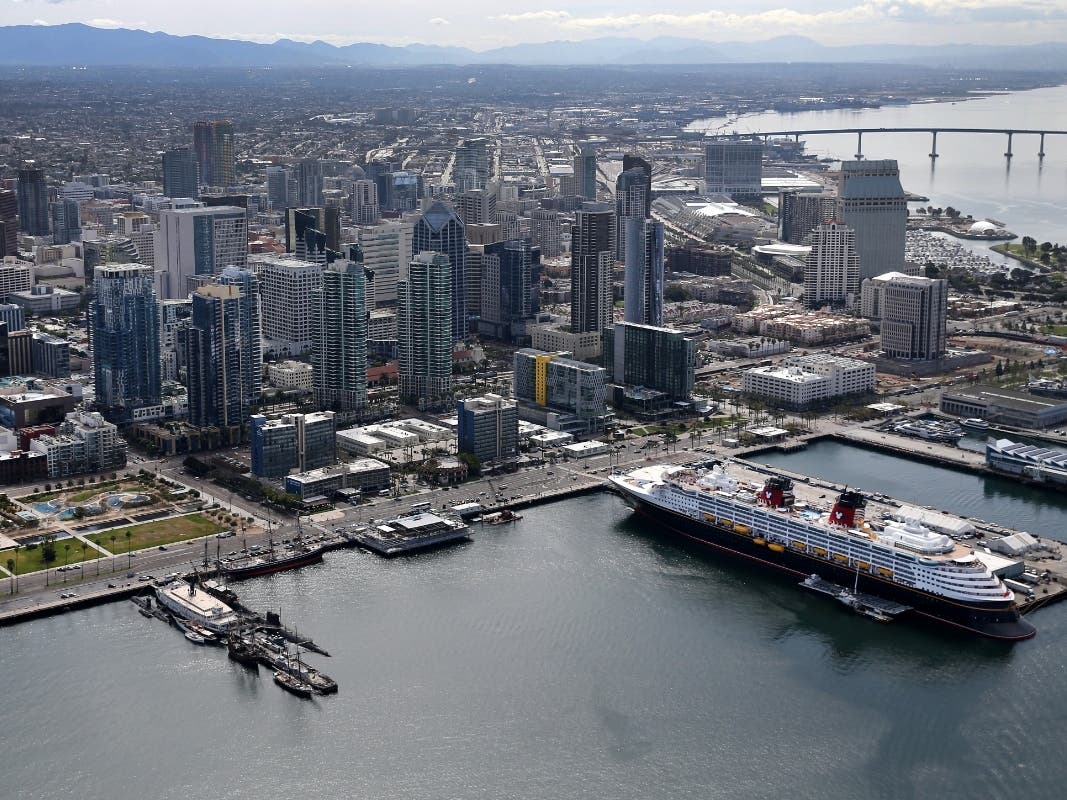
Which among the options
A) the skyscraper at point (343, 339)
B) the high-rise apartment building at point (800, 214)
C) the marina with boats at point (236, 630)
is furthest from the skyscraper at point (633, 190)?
the marina with boats at point (236, 630)

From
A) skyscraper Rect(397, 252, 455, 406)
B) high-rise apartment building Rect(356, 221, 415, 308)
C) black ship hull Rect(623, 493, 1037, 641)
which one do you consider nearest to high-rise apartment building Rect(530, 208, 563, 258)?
high-rise apartment building Rect(356, 221, 415, 308)

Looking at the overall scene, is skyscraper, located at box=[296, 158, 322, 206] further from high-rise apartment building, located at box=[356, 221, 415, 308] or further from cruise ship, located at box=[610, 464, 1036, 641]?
cruise ship, located at box=[610, 464, 1036, 641]

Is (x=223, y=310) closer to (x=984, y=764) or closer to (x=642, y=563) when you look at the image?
(x=642, y=563)

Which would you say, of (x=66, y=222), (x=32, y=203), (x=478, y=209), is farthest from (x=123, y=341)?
(x=32, y=203)

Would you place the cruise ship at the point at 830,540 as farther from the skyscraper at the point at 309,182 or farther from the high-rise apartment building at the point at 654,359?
the skyscraper at the point at 309,182

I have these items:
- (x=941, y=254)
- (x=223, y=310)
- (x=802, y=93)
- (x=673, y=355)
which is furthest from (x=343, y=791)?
(x=802, y=93)
